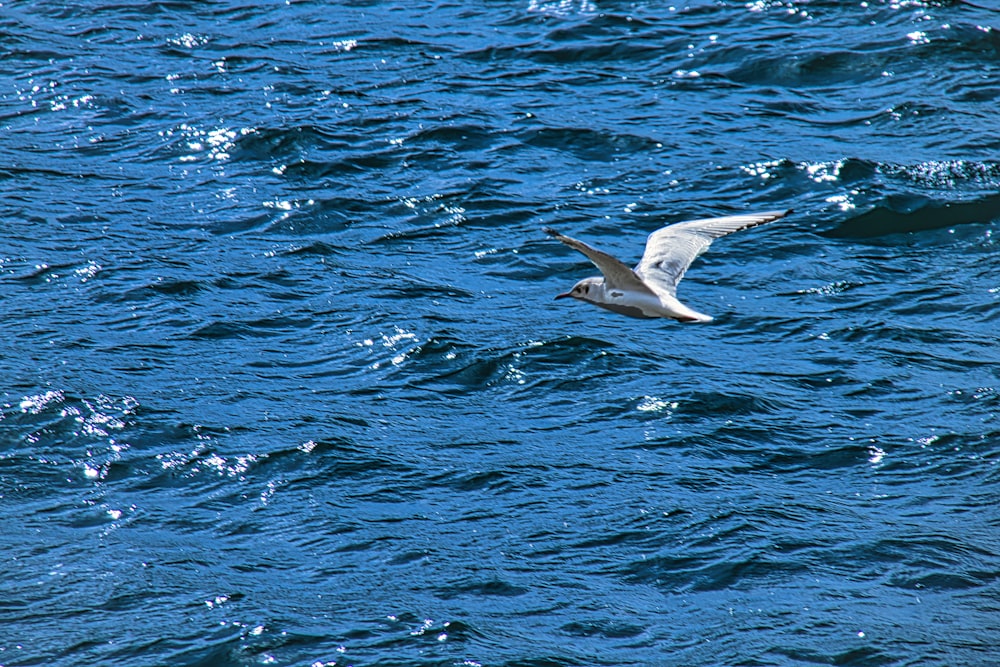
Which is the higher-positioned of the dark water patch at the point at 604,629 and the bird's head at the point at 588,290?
the bird's head at the point at 588,290

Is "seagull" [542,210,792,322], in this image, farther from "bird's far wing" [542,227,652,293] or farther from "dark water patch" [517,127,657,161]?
"dark water patch" [517,127,657,161]

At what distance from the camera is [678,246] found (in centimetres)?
930

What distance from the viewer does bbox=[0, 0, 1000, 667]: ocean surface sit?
8516 millimetres

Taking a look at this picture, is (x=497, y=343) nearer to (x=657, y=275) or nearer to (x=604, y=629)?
(x=657, y=275)

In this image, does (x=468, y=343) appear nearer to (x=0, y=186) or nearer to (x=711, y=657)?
(x=711, y=657)

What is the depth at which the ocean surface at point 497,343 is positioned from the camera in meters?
8.52

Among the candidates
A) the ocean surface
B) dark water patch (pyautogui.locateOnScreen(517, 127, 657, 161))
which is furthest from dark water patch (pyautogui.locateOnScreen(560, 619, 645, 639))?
dark water patch (pyautogui.locateOnScreen(517, 127, 657, 161))

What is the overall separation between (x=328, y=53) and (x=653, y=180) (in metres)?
5.24

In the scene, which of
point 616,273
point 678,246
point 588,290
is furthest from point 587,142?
point 616,273

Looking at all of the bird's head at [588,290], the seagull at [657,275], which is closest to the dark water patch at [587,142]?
the seagull at [657,275]

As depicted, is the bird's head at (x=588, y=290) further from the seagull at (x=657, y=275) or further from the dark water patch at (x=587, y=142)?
the dark water patch at (x=587, y=142)

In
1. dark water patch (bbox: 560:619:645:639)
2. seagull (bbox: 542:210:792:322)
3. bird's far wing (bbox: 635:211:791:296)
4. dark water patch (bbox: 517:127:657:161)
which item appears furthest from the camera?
dark water patch (bbox: 517:127:657:161)

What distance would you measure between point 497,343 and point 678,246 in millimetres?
2520

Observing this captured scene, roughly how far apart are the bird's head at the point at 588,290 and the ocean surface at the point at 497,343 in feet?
4.88
